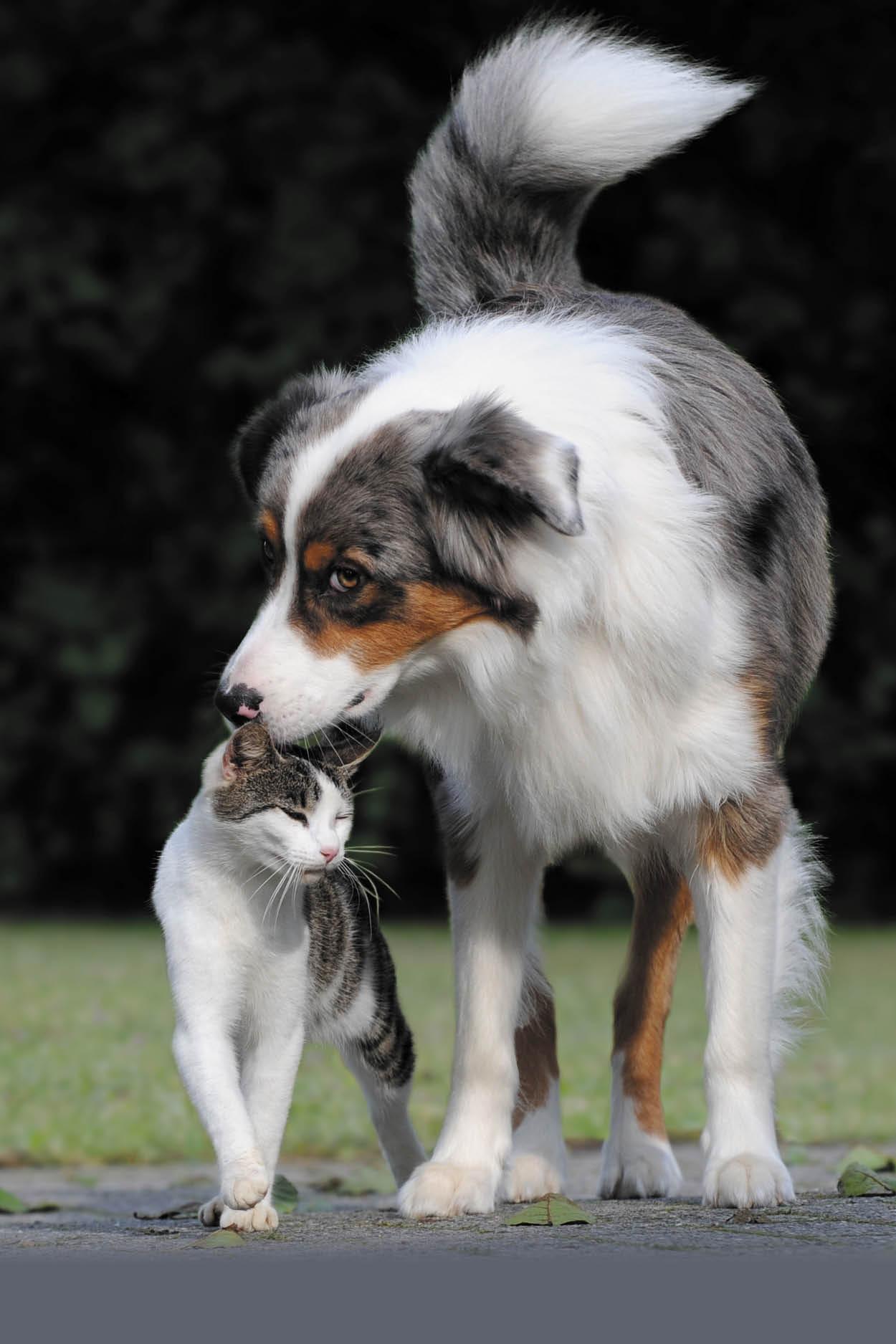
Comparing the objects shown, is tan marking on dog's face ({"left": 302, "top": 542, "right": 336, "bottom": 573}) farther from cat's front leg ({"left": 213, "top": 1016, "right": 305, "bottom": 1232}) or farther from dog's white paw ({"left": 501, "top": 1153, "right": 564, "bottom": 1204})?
dog's white paw ({"left": 501, "top": 1153, "right": 564, "bottom": 1204})

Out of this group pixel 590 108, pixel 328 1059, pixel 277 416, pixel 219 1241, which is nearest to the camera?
pixel 219 1241

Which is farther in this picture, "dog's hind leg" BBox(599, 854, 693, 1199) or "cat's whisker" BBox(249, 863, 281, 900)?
"dog's hind leg" BBox(599, 854, 693, 1199)

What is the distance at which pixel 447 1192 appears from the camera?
13.2 feet

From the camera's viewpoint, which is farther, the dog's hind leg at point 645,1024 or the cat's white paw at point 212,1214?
the dog's hind leg at point 645,1024

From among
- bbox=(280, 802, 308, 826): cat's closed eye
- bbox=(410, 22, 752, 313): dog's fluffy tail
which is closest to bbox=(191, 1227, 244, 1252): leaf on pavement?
bbox=(280, 802, 308, 826): cat's closed eye

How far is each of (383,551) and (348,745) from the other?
629mm

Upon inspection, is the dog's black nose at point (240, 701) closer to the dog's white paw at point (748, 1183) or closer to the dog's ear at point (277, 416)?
the dog's ear at point (277, 416)

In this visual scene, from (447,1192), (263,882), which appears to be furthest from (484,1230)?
(263,882)

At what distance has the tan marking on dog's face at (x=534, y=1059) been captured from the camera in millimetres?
4723

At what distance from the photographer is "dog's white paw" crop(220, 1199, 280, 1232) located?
12.0 ft

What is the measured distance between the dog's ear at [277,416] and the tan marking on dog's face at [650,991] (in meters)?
1.47

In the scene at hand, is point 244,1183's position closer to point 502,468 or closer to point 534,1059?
point 534,1059

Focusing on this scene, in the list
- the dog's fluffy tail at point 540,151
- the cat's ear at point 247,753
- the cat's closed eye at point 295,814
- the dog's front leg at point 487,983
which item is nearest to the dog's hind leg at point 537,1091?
the dog's front leg at point 487,983

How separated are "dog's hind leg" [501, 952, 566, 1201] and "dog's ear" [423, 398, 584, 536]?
1.42 m
